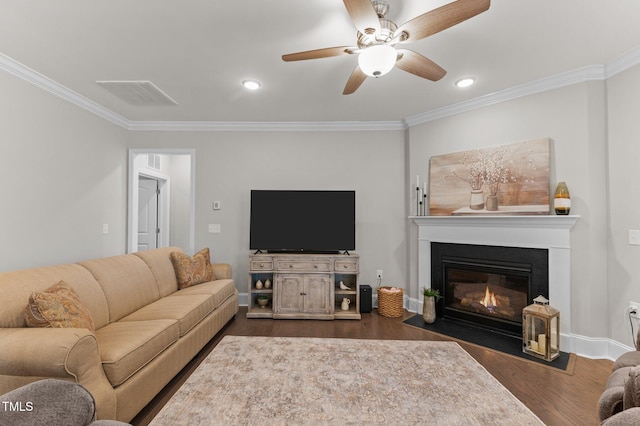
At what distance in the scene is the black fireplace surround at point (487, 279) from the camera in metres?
3.02

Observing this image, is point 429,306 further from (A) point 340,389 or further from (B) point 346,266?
(A) point 340,389

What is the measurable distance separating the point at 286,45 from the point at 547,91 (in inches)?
101

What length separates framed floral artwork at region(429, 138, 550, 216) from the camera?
9.70ft

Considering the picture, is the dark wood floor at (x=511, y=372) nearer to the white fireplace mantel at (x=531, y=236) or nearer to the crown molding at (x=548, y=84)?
the white fireplace mantel at (x=531, y=236)

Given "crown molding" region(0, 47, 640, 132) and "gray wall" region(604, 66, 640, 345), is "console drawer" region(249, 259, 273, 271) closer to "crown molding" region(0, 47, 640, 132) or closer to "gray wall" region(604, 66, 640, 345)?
"crown molding" region(0, 47, 640, 132)

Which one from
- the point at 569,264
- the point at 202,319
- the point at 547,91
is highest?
the point at 547,91

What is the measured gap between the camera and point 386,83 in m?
3.00

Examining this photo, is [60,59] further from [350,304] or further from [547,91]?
[547,91]

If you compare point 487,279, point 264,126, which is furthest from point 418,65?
point 264,126

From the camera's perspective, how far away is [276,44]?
2348 mm

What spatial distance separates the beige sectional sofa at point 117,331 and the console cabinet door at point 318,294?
3.09 ft

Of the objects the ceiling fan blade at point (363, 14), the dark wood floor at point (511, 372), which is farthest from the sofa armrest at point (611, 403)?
the ceiling fan blade at point (363, 14)

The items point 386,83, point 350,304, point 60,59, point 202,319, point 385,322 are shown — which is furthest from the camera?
point 350,304

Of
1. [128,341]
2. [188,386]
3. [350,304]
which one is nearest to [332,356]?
[188,386]
